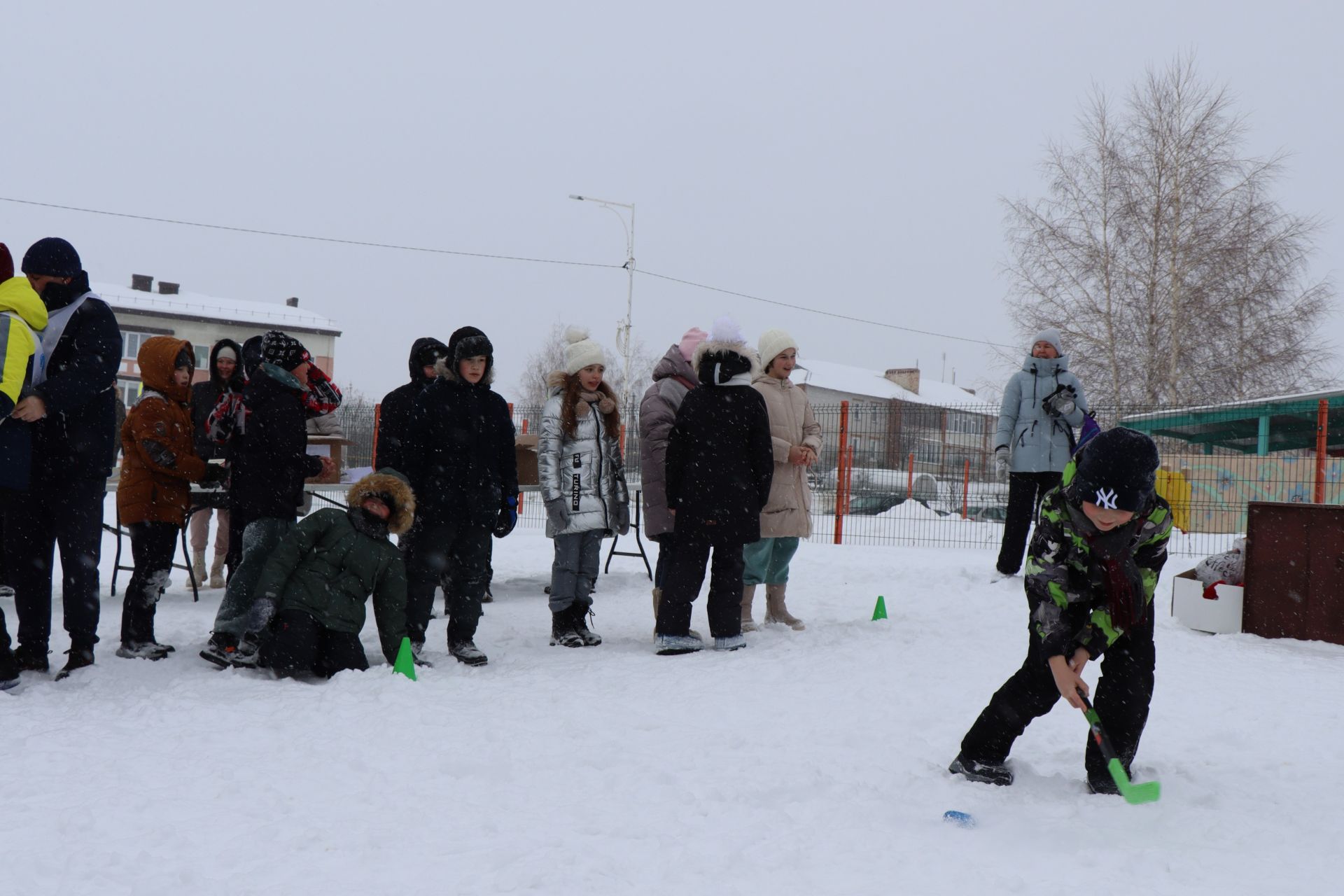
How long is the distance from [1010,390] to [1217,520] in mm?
4907

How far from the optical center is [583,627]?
5.93 meters

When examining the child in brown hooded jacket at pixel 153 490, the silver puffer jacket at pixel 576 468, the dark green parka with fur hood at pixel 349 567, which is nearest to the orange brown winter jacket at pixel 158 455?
the child in brown hooded jacket at pixel 153 490

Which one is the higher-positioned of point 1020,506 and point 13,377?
point 13,377

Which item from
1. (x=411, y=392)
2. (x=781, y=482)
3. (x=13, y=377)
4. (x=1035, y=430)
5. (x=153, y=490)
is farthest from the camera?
(x=1035, y=430)

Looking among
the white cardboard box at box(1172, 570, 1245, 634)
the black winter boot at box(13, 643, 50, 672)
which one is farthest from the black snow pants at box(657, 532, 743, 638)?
the white cardboard box at box(1172, 570, 1245, 634)

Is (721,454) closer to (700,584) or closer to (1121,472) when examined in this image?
(700,584)

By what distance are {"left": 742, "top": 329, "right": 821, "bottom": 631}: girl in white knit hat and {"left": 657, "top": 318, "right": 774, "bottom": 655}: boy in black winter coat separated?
51cm

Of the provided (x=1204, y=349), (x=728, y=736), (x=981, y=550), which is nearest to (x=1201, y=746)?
(x=728, y=736)

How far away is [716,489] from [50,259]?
10.9ft

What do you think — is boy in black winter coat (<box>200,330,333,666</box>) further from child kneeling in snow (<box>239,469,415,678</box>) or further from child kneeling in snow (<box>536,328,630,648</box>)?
child kneeling in snow (<box>536,328,630,648</box>)

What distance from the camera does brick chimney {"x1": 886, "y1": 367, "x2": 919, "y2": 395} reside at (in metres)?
71.6

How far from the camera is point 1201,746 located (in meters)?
3.92

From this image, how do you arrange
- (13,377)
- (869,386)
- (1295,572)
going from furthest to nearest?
1. (869,386)
2. (1295,572)
3. (13,377)

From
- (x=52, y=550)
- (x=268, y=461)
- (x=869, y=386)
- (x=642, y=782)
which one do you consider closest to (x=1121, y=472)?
(x=642, y=782)
